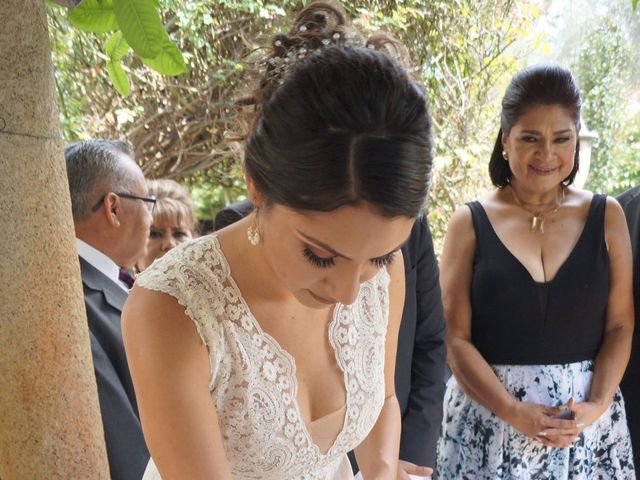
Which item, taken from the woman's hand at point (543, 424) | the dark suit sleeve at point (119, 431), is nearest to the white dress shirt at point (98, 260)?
the dark suit sleeve at point (119, 431)

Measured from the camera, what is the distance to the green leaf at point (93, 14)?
1.16 meters

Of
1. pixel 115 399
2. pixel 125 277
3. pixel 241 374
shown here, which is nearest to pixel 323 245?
pixel 241 374

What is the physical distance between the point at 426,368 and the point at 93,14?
157cm

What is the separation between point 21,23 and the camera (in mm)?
924

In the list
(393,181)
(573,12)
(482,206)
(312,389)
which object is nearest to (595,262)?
(482,206)

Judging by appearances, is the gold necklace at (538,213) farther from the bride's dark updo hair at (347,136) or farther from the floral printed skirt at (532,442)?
the bride's dark updo hair at (347,136)

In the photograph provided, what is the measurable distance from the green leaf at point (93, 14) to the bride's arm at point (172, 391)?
1.61 ft

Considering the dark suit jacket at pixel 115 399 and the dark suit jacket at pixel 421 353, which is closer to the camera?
the dark suit jacket at pixel 115 399

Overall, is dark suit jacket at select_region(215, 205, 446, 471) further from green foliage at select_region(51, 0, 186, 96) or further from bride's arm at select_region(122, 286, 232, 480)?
green foliage at select_region(51, 0, 186, 96)

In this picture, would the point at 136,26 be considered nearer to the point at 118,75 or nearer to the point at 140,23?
the point at 140,23

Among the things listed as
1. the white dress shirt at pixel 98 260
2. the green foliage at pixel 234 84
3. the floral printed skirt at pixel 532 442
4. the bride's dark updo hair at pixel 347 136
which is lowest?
the floral printed skirt at pixel 532 442

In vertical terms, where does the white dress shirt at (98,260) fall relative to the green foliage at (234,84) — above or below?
below

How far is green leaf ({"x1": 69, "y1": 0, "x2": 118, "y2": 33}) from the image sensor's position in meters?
1.16

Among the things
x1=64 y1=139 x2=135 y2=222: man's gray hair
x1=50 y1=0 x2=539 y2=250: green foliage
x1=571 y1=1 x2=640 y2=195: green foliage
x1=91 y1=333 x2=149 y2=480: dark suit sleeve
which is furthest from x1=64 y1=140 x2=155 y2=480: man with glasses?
x1=571 y1=1 x2=640 y2=195: green foliage
